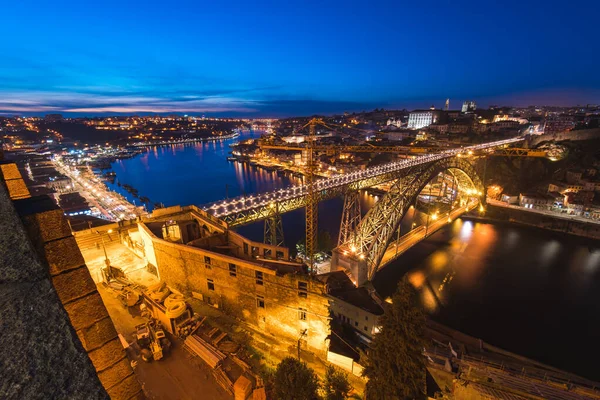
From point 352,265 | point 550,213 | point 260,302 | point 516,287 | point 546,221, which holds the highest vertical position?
point 260,302

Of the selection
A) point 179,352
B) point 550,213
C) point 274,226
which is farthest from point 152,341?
point 550,213

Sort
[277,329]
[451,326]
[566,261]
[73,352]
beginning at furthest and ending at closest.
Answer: [566,261]
[451,326]
[277,329]
[73,352]

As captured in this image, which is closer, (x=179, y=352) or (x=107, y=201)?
(x=179, y=352)

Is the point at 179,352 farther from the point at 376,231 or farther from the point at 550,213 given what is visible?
the point at 550,213

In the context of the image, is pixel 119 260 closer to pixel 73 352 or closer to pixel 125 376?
pixel 125 376

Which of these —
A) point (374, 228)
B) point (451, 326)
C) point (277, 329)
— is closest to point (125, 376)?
point (277, 329)

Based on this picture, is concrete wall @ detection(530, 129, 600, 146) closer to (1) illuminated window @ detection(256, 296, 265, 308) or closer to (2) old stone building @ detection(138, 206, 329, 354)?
(2) old stone building @ detection(138, 206, 329, 354)
